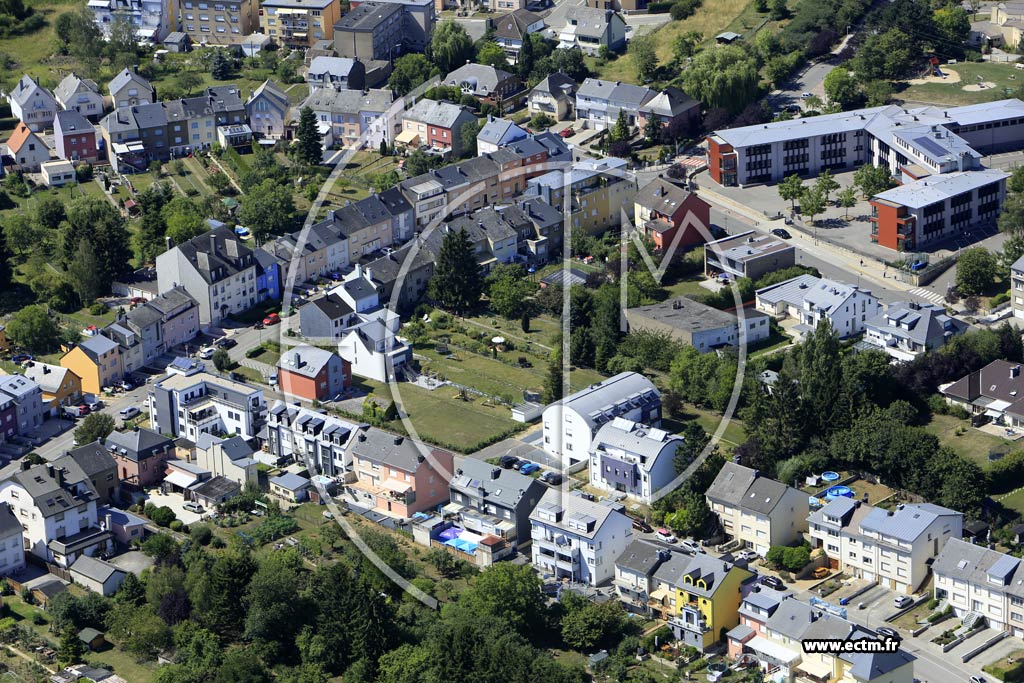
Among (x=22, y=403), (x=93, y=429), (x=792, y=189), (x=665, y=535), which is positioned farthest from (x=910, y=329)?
(x=22, y=403)

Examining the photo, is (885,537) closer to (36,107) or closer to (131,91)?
(131,91)

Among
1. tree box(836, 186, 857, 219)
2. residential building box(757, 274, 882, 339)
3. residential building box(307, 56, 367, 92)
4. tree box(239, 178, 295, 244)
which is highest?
residential building box(307, 56, 367, 92)

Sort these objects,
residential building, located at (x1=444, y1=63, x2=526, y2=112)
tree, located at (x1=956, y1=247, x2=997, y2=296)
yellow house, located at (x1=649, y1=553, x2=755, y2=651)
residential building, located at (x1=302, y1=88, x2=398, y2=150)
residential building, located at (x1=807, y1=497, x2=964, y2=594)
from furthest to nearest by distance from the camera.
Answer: residential building, located at (x1=444, y1=63, x2=526, y2=112)
residential building, located at (x1=302, y1=88, x2=398, y2=150)
tree, located at (x1=956, y1=247, x2=997, y2=296)
residential building, located at (x1=807, y1=497, x2=964, y2=594)
yellow house, located at (x1=649, y1=553, x2=755, y2=651)

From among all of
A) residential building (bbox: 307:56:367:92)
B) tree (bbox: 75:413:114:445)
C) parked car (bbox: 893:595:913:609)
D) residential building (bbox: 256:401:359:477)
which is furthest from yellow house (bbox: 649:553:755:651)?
residential building (bbox: 307:56:367:92)

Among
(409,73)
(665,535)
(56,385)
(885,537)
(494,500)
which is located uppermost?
(409,73)

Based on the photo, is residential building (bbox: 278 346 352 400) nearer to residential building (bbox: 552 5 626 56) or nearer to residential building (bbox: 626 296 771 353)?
residential building (bbox: 626 296 771 353)
